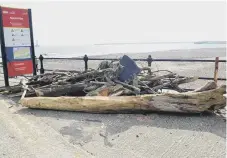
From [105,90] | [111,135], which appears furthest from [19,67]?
[111,135]

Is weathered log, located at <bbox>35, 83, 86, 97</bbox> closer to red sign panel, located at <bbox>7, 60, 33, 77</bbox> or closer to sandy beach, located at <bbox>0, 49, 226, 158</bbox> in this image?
sandy beach, located at <bbox>0, 49, 226, 158</bbox>

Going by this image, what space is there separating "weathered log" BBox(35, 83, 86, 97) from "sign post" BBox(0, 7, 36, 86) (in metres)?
2.49

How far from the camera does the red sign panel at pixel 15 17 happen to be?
755 centimetres

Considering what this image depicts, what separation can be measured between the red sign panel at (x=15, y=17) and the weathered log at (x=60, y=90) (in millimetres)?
2957

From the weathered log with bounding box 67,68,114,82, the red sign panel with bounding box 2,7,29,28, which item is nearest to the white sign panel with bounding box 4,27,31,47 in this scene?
the red sign panel with bounding box 2,7,29,28

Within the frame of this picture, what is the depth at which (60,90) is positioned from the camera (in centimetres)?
602

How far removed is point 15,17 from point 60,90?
338 centimetres

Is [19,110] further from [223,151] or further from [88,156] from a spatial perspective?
[223,151]

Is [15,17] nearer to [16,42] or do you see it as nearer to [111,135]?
[16,42]

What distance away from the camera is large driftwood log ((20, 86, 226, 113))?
4488 mm

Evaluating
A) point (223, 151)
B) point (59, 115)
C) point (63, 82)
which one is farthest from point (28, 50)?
point (223, 151)

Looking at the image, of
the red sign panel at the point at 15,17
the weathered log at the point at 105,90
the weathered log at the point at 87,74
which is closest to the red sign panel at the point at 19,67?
the red sign panel at the point at 15,17

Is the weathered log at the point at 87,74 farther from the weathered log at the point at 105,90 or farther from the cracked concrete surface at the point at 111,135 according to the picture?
the cracked concrete surface at the point at 111,135

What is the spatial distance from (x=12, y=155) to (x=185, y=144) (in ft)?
7.97
